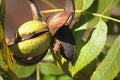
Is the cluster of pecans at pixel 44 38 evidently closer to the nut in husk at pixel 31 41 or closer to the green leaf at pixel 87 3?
the nut in husk at pixel 31 41

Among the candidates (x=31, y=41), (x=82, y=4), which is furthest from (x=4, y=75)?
(x=82, y=4)

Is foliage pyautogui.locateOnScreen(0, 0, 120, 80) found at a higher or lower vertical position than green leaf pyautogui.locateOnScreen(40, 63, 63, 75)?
higher

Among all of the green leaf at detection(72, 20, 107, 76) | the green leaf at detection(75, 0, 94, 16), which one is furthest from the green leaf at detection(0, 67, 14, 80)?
the green leaf at detection(75, 0, 94, 16)

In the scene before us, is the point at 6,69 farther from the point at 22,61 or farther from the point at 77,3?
the point at 77,3

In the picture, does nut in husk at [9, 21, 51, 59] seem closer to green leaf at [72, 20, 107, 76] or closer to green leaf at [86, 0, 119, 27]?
green leaf at [72, 20, 107, 76]

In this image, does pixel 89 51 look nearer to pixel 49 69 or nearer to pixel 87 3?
pixel 87 3

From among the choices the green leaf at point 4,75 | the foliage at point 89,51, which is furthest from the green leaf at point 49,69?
the green leaf at point 4,75
